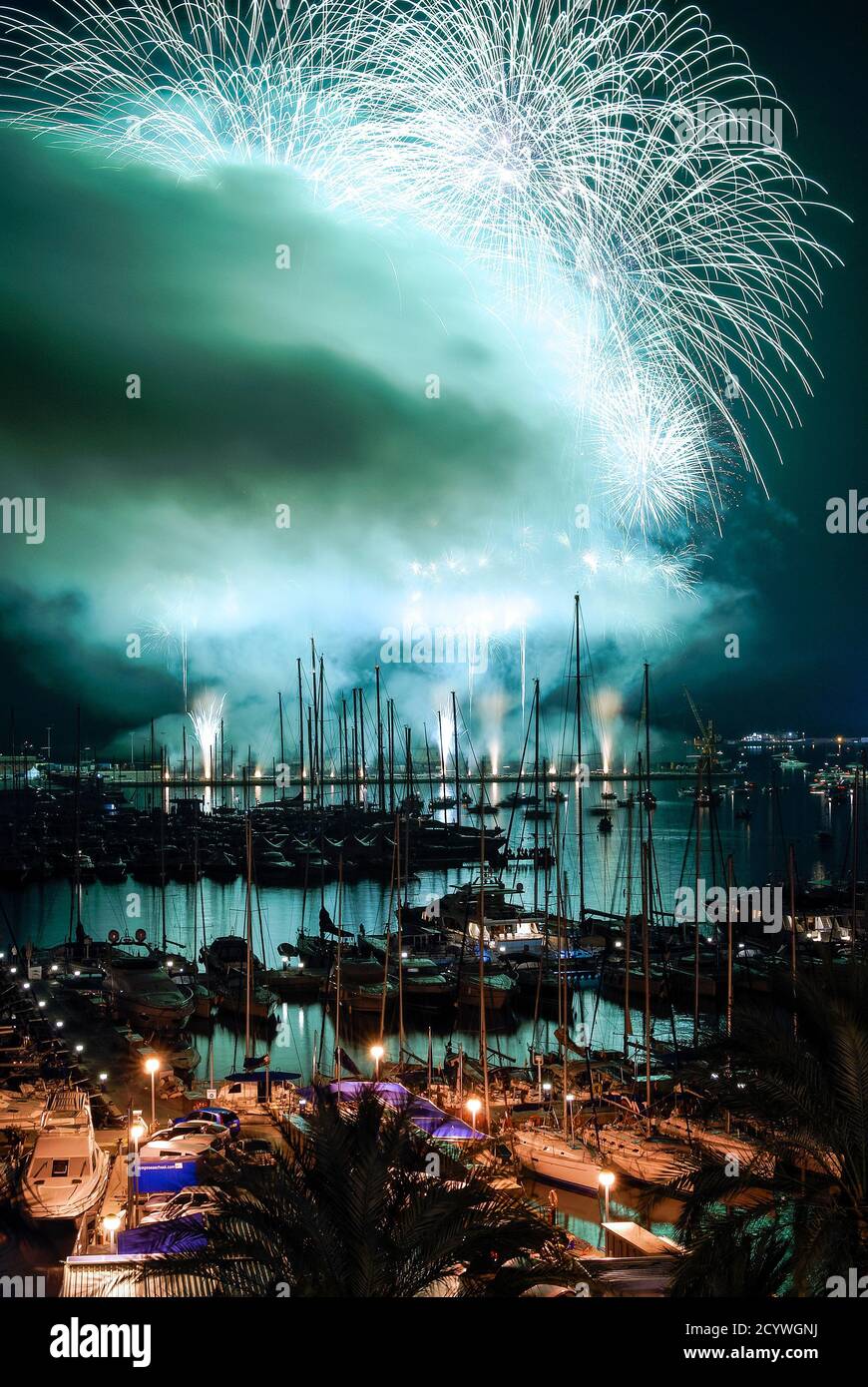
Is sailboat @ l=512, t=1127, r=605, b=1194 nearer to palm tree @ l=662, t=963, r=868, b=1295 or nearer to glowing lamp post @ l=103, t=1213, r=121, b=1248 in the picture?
glowing lamp post @ l=103, t=1213, r=121, b=1248

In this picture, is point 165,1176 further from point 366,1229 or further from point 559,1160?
point 366,1229

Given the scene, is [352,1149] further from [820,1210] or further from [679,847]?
[679,847]

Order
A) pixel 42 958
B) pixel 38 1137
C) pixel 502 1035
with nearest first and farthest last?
pixel 38 1137, pixel 502 1035, pixel 42 958

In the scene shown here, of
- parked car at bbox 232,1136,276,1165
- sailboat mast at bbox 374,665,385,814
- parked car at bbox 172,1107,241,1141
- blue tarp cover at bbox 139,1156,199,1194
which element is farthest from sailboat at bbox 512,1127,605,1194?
sailboat mast at bbox 374,665,385,814

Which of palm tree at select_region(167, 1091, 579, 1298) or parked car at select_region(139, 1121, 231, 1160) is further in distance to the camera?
parked car at select_region(139, 1121, 231, 1160)

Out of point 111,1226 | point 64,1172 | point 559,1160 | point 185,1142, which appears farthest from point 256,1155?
point 559,1160
